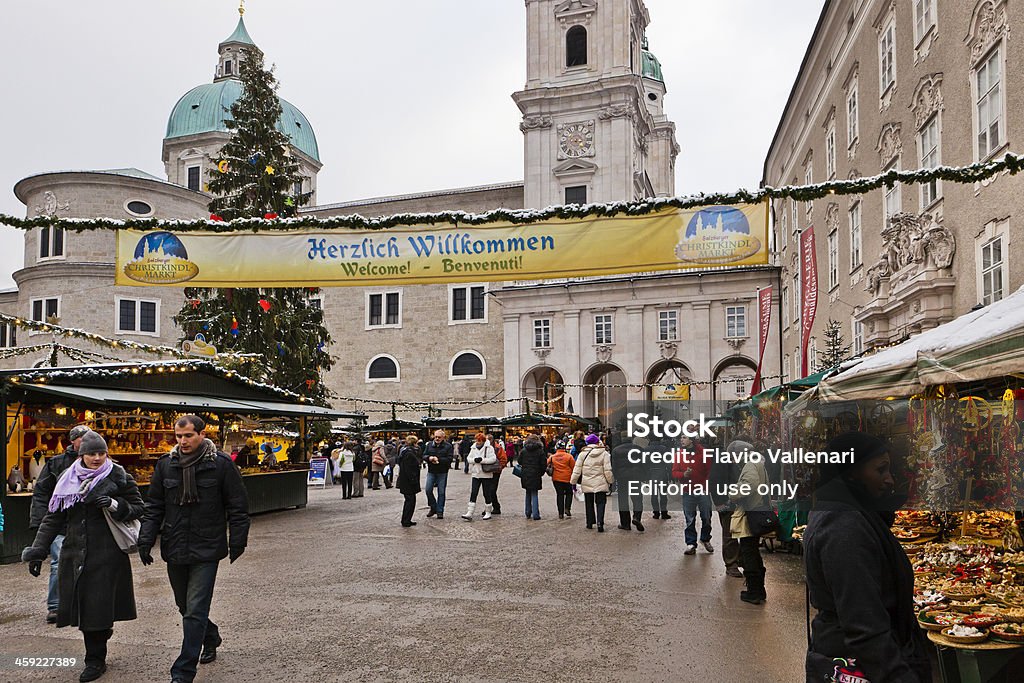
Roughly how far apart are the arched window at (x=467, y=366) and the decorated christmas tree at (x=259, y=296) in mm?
24455

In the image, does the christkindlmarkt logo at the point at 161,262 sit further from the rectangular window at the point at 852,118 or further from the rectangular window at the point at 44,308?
the rectangular window at the point at 44,308

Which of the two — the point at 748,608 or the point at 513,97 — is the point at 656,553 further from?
the point at 513,97

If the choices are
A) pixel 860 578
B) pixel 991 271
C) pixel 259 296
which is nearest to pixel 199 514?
pixel 860 578

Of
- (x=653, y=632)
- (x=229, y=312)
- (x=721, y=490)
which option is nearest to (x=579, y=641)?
(x=653, y=632)

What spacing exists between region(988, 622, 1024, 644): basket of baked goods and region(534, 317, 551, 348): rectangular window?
44.6 m

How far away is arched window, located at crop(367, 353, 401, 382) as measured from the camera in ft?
185

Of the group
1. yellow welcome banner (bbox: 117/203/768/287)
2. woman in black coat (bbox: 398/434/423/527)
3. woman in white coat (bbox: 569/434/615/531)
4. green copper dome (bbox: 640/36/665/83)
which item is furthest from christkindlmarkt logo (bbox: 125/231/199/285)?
green copper dome (bbox: 640/36/665/83)

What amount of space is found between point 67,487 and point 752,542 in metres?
6.33

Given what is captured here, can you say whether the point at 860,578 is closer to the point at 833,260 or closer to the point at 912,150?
the point at 912,150

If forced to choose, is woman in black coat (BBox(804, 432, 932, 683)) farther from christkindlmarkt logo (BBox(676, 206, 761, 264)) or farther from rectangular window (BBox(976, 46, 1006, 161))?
rectangular window (BBox(976, 46, 1006, 161))

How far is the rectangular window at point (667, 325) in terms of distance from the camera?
47.9 m

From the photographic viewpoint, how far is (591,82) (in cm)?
5097

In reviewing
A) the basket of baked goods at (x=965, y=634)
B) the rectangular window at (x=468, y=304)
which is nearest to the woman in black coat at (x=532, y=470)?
the basket of baked goods at (x=965, y=634)

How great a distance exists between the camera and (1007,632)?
16.4ft
